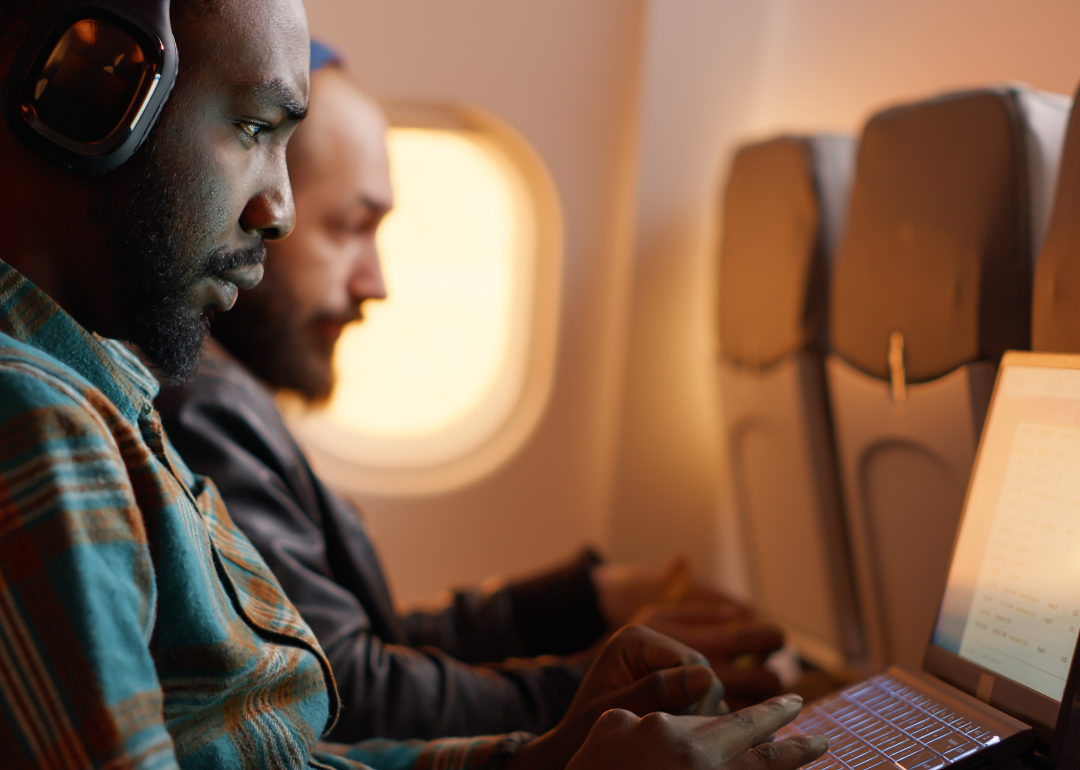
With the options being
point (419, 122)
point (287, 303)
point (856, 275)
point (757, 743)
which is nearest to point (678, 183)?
point (419, 122)

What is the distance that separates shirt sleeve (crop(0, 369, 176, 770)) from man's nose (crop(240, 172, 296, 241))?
221 millimetres

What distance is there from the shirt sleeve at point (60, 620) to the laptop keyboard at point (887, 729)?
49cm

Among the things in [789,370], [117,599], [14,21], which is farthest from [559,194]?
[117,599]

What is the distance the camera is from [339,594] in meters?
0.93

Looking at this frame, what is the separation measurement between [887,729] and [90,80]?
0.77 metres

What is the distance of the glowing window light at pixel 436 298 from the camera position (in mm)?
1854

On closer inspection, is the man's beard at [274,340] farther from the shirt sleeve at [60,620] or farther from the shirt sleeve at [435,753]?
the shirt sleeve at [60,620]

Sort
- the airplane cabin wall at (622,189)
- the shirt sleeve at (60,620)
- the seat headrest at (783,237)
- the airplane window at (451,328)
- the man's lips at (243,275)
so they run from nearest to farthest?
the shirt sleeve at (60,620)
the man's lips at (243,275)
the seat headrest at (783,237)
the airplane cabin wall at (622,189)
the airplane window at (451,328)

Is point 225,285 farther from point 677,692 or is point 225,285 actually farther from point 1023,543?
point 1023,543

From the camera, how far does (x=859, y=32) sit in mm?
1563

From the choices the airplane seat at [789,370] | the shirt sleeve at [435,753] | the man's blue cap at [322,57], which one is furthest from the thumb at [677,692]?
the man's blue cap at [322,57]

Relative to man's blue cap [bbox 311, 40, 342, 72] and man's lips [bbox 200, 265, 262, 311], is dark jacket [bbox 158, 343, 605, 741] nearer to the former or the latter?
man's lips [bbox 200, 265, 262, 311]

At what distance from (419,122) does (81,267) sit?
1289 mm

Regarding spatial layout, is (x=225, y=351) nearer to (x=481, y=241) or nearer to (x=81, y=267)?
(x=81, y=267)
